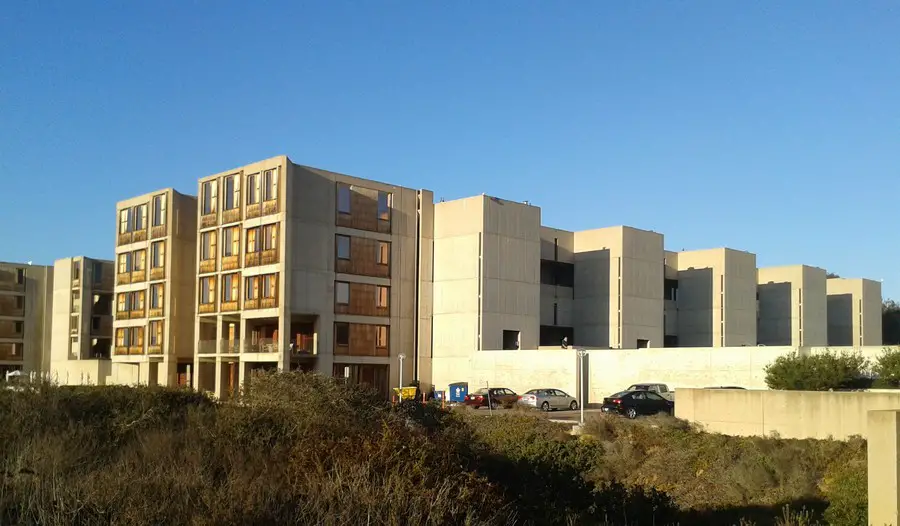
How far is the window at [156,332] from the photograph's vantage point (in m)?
66.7

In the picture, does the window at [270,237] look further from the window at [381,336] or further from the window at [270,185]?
the window at [381,336]

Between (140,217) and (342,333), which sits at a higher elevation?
(140,217)

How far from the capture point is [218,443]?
13078 mm

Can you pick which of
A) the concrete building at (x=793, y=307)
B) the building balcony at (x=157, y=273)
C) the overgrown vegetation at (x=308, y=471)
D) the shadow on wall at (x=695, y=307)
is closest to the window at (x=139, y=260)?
the building balcony at (x=157, y=273)

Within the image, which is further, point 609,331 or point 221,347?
point 609,331

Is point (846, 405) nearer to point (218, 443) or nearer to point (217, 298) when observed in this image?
point (218, 443)

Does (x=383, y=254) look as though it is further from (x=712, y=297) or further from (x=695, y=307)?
(x=712, y=297)

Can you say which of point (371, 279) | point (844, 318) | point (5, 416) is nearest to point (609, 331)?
point (371, 279)

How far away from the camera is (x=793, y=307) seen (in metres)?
82.1

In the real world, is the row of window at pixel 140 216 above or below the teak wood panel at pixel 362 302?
above

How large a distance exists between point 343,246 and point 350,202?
3194 mm

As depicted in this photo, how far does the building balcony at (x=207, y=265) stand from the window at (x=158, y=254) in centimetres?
535

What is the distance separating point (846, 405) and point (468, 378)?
34.8 meters

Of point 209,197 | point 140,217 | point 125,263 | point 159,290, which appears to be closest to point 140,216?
point 140,217
